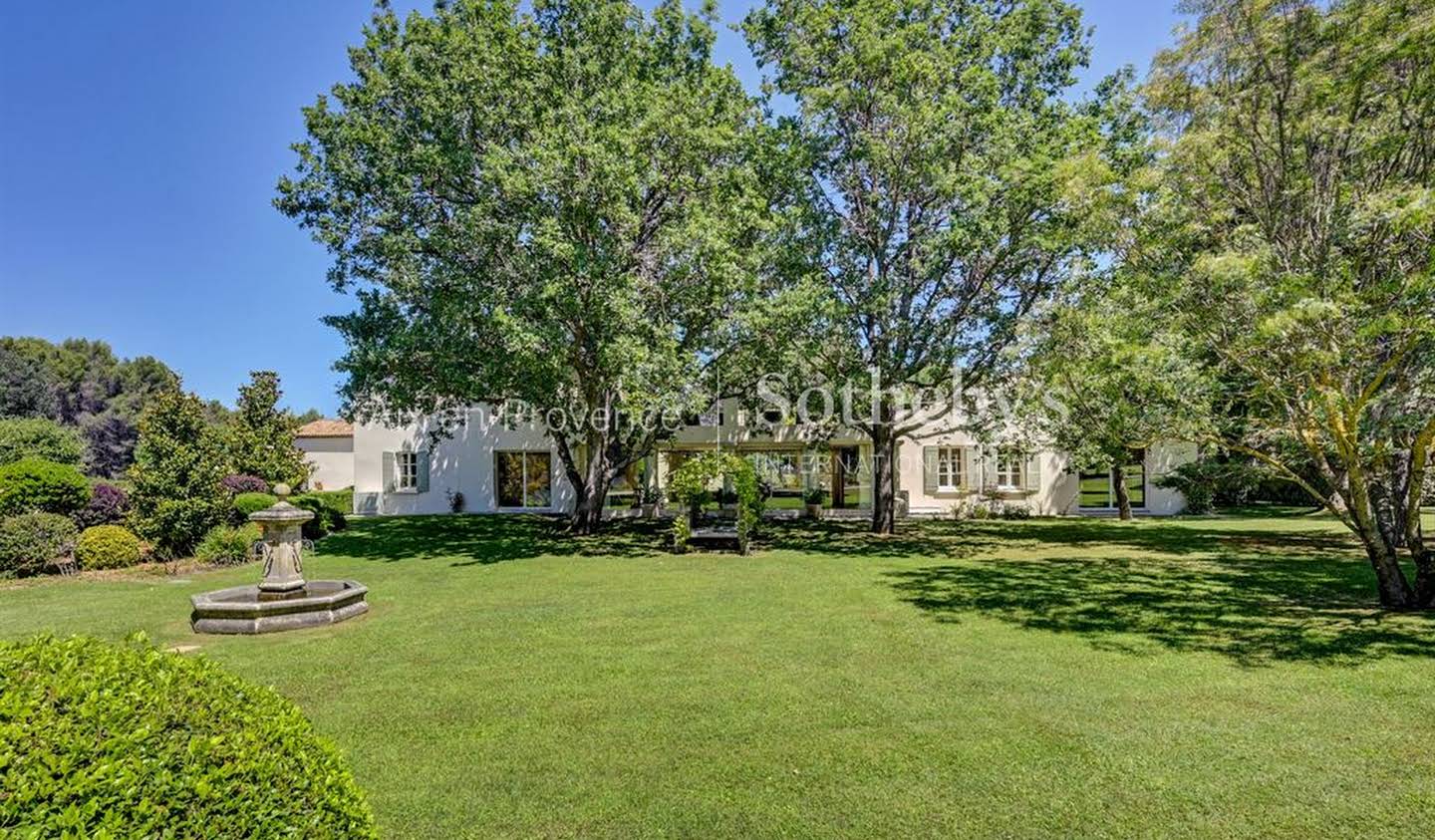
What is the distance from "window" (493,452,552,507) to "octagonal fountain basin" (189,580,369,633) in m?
15.7

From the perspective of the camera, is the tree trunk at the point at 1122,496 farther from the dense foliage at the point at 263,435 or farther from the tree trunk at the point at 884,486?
the dense foliage at the point at 263,435

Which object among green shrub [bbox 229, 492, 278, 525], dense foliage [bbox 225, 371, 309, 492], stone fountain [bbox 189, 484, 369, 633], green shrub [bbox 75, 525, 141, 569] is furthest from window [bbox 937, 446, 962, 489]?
green shrub [bbox 75, 525, 141, 569]

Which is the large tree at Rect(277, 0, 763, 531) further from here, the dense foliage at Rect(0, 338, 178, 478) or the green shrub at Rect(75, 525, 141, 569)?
the dense foliage at Rect(0, 338, 178, 478)

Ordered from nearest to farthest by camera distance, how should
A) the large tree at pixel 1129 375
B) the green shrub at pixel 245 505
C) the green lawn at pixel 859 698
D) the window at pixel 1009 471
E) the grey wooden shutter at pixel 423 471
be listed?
the green lawn at pixel 859 698 → the large tree at pixel 1129 375 → the green shrub at pixel 245 505 → the window at pixel 1009 471 → the grey wooden shutter at pixel 423 471

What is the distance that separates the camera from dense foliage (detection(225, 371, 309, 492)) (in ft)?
54.1

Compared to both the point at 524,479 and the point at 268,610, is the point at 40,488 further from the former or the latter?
the point at 524,479

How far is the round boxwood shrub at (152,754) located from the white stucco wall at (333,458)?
3180cm

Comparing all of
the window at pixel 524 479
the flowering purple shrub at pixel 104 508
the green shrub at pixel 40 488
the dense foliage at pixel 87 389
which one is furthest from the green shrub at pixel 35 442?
the window at pixel 524 479

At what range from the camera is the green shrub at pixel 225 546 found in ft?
41.0

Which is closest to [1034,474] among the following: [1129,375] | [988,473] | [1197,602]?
[988,473]

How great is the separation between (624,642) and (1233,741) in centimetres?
504

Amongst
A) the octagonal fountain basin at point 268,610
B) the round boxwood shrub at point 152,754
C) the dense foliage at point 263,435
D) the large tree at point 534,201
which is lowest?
the octagonal fountain basin at point 268,610

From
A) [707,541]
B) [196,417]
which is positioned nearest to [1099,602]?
[707,541]

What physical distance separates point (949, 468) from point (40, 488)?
22834 millimetres
